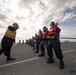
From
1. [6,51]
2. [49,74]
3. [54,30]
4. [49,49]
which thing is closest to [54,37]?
[54,30]

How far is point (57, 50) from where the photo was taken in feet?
16.6

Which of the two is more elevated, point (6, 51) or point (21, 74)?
point (6, 51)

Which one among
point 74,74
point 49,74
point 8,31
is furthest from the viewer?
point 8,31

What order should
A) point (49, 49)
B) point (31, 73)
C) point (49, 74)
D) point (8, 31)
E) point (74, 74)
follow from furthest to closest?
point (8, 31), point (49, 49), point (31, 73), point (49, 74), point (74, 74)

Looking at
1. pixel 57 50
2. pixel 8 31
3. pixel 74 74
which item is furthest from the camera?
pixel 8 31

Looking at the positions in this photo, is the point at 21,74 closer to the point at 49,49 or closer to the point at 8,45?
the point at 49,49

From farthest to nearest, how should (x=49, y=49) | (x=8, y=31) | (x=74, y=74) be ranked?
1. (x=8, y=31)
2. (x=49, y=49)
3. (x=74, y=74)

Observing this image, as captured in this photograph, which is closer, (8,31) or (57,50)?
(57,50)

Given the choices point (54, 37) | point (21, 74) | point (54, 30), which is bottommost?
point (21, 74)

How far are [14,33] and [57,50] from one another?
3109 mm

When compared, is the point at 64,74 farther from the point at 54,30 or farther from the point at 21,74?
the point at 54,30

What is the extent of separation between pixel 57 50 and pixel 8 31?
3.20 m

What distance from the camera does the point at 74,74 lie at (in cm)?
392

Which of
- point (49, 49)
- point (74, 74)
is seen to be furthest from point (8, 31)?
point (74, 74)
